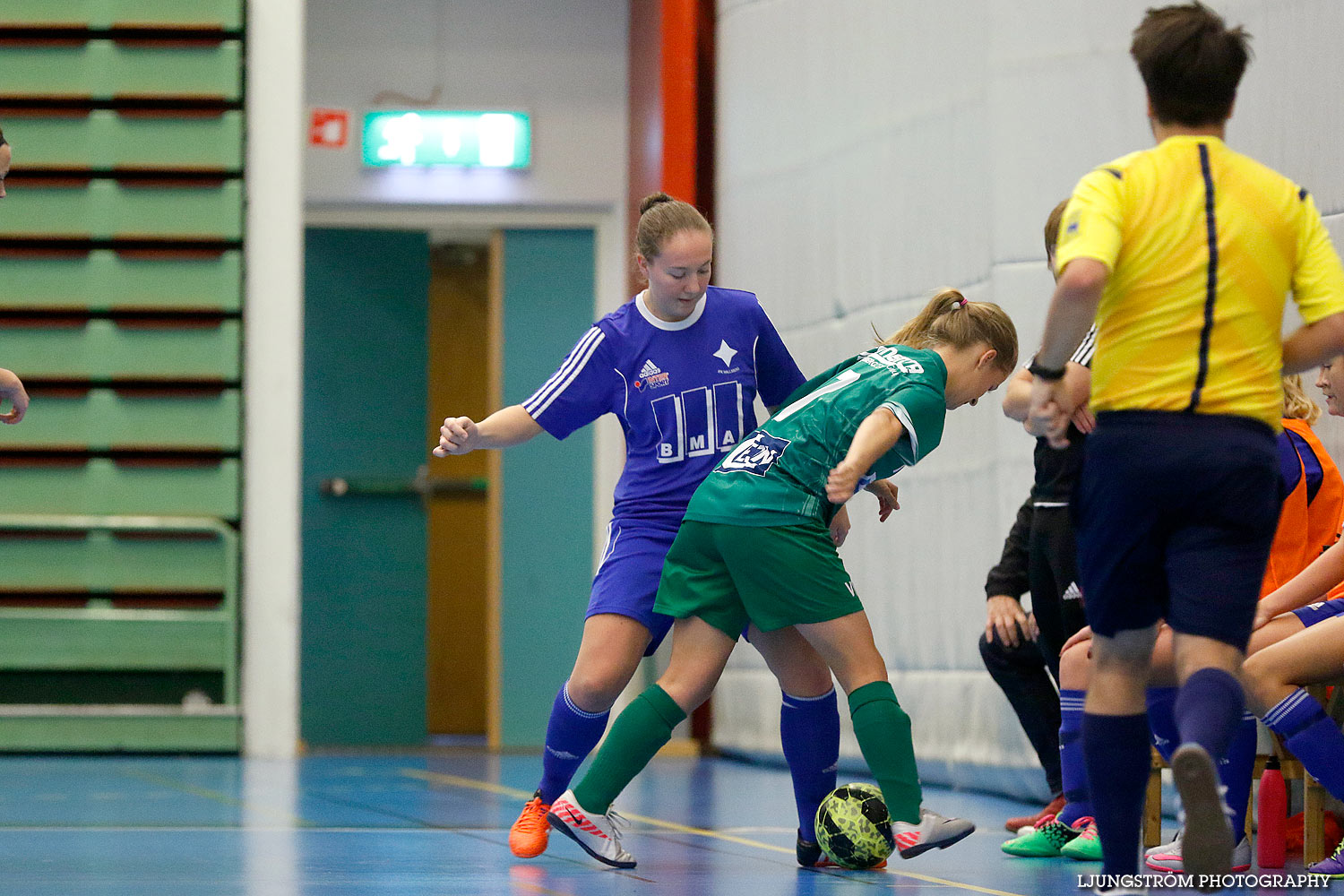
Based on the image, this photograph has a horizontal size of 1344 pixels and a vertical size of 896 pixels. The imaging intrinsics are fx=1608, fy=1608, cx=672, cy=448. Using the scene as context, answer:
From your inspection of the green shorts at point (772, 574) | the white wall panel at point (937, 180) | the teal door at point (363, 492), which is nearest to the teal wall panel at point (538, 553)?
the teal door at point (363, 492)

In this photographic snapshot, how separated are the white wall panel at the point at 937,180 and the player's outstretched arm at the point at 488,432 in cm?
194

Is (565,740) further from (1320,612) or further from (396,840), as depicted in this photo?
(1320,612)

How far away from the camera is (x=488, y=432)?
3.45 meters

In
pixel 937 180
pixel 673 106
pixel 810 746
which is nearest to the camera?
pixel 810 746

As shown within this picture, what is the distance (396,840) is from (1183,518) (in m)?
2.19

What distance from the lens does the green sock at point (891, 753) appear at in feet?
9.83

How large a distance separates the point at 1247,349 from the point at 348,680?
22.4 feet

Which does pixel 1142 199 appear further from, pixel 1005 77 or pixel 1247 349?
pixel 1005 77

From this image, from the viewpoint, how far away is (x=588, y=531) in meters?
8.09

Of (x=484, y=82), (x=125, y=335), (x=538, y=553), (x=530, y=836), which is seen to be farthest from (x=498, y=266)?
(x=530, y=836)

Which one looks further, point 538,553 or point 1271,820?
point 538,553

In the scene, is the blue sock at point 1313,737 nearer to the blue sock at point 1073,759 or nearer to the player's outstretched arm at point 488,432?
Answer: the blue sock at point 1073,759

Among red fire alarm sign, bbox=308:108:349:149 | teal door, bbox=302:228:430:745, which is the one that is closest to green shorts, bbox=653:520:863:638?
red fire alarm sign, bbox=308:108:349:149

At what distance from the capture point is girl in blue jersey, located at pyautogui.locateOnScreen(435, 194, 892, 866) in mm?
3328
